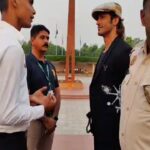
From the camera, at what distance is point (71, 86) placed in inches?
731

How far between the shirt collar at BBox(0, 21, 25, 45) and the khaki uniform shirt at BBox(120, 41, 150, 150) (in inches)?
20.3

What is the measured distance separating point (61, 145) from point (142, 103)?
4118mm

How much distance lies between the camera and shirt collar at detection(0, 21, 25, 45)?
193cm

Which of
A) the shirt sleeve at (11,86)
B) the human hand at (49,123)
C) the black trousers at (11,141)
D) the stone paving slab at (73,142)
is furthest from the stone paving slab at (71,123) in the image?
the shirt sleeve at (11,86)

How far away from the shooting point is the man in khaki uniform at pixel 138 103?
176cm

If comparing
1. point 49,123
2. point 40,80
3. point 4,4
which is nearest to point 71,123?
point 40,80

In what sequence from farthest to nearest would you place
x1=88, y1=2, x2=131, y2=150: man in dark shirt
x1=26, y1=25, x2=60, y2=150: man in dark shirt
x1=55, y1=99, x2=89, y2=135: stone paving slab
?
x1=55, y1=99, x2=89, y2=135: stone paving slab, x1=26, y1=25, x2=60, y2=150: man in dark shirt, x1=88, y1=2, x2=131, y2=150: man in dark shirt

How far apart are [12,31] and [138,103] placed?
2.13 feet

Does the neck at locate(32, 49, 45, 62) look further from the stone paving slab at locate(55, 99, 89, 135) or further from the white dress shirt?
the stone paving slab at locate(55, 99, 89, 135)

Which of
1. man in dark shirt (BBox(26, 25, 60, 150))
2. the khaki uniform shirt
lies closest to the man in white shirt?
the khaki uniform shirt

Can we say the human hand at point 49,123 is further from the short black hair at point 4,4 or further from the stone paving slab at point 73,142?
the stone paving slab at point 73,142

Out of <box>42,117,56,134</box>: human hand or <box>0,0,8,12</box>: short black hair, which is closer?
<box>0,0,8,12</box>: short black hair

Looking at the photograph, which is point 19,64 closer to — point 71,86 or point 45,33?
point 45,33

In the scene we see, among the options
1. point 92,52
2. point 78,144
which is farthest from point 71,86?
point 92,52
